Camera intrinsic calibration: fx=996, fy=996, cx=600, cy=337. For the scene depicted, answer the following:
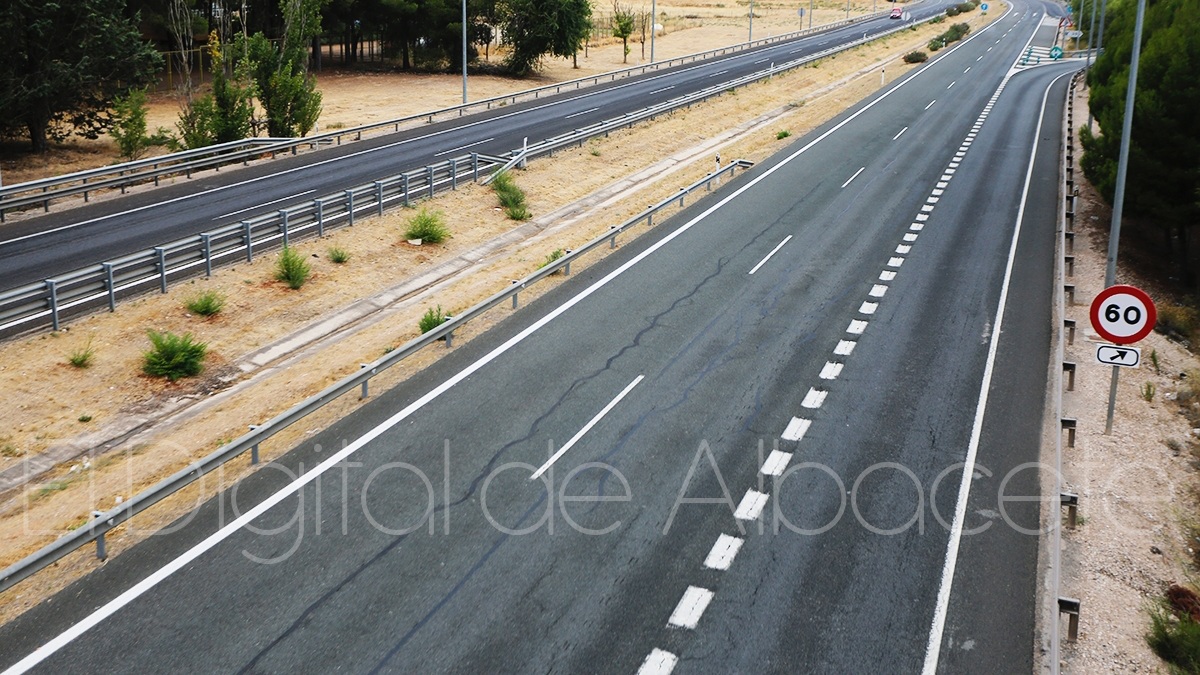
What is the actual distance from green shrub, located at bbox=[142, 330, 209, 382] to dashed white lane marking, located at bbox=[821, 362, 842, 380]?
1142 cm

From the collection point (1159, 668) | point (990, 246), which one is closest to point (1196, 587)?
point (1159, 668)

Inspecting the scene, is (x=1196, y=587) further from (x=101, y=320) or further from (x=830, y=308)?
(x=101, y=320)

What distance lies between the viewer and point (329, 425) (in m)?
14.7

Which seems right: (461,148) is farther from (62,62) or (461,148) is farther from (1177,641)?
(1177,641)

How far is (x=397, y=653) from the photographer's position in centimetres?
966

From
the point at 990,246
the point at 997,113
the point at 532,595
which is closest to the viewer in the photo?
the point at 532,595

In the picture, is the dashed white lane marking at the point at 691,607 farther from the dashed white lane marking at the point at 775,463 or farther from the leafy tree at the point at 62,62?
the leafy tree at the point at 62,62

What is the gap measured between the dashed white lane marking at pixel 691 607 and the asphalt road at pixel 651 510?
0.02 m

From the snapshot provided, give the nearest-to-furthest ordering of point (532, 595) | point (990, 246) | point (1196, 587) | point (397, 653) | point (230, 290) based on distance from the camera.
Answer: point (397, 653) < point (532, 595) < point (1196, 587) < point (230, 290) < point (990, 246)

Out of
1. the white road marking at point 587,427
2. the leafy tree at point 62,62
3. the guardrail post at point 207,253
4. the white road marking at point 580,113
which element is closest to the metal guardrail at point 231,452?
the white road marking at point 587,427

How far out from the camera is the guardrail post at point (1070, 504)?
39.8 feet

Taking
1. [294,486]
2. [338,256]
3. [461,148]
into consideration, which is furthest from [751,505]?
[461,148]

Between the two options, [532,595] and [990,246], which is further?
[990,246]

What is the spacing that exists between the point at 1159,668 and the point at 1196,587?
2212mm
